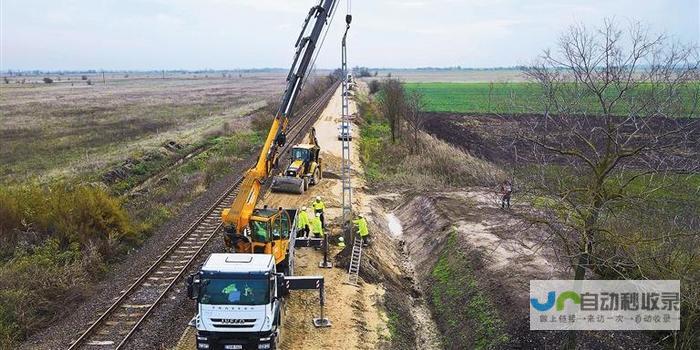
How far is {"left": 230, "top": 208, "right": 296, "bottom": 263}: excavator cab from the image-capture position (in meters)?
17.1

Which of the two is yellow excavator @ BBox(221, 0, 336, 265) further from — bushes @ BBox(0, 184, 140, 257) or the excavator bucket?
the excavator bucket

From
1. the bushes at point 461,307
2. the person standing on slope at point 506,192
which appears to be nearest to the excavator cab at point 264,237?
the bushes at point 461,307

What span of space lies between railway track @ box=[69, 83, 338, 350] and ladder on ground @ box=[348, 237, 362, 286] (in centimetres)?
607

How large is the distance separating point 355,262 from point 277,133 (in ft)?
19.7

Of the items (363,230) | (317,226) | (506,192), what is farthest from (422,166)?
(506,192)

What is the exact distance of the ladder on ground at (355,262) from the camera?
1998cm

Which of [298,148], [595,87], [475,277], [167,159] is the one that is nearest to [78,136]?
[167,159]

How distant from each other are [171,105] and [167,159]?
5724cm

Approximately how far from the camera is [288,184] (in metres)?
31.5

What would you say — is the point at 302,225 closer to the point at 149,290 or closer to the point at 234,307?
the point at 149,290

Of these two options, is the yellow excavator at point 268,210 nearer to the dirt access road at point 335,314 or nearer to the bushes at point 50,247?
the dirt access road at point 335,314

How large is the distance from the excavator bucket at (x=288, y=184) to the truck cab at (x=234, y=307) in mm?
17749

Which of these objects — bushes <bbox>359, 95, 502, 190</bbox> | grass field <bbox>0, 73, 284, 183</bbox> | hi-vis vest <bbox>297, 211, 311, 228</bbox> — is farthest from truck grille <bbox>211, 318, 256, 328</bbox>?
grass field <bbox>0, 73, 284, 183</bbox>

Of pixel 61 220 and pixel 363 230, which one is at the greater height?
pixel 61 220
